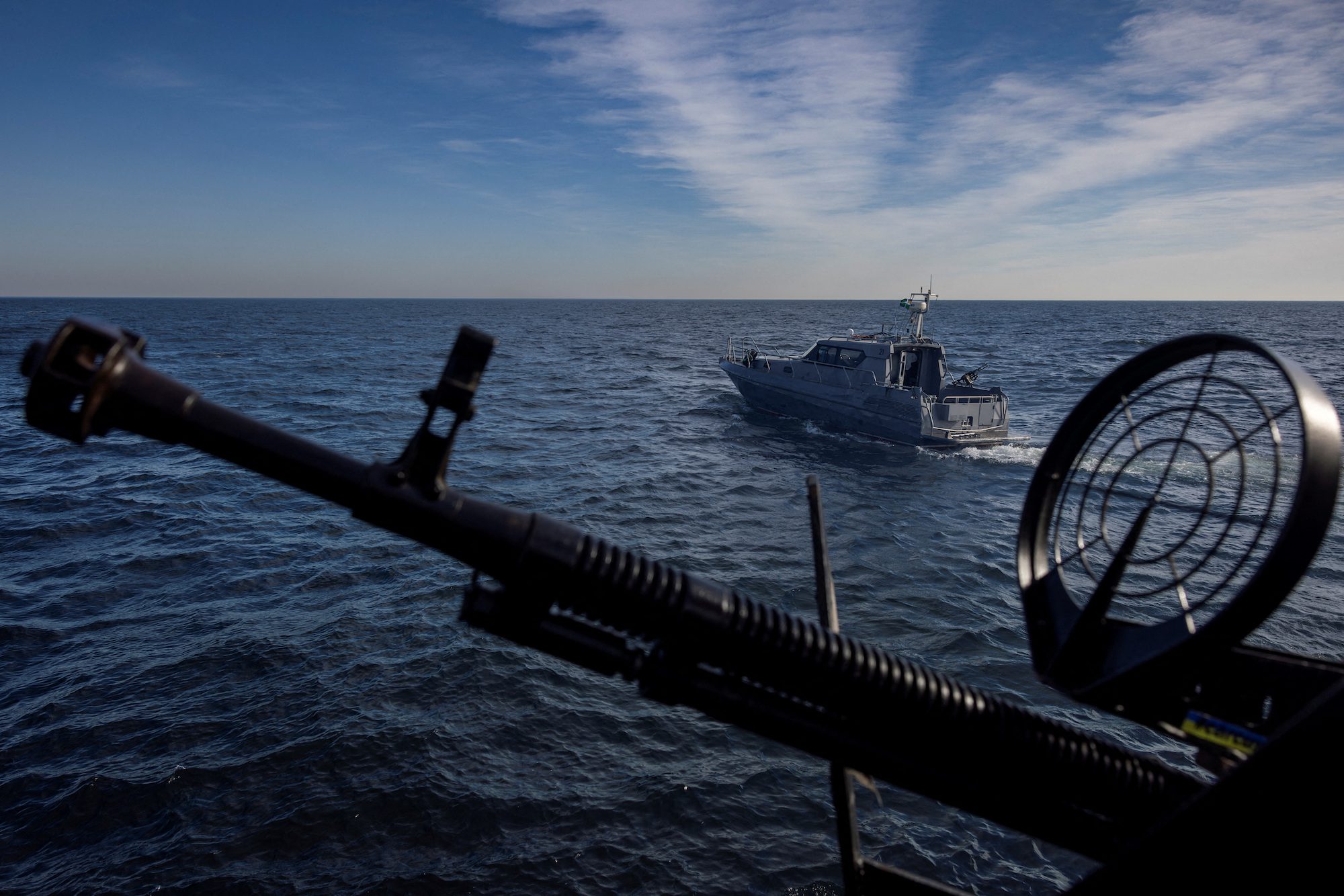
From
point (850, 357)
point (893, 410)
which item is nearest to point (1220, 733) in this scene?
point (893, 410)

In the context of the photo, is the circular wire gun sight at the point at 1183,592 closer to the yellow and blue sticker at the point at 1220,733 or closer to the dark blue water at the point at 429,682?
the yellow and blue sticker at the point at 1220,733

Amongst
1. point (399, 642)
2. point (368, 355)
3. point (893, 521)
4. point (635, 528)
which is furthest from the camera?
point (368, 355)

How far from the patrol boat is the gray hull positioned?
3 centimetres

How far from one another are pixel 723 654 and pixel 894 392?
2865 centimetres

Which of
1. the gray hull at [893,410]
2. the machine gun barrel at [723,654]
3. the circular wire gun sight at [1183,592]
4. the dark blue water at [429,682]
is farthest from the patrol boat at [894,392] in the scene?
the machine gun barrel at [723,654]

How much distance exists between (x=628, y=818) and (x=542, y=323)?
13097 cm

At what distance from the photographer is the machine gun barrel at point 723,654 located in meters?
2.21

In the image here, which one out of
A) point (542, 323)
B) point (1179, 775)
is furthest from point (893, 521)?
point (542, 323)

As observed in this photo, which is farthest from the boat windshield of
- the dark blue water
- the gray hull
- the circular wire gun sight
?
the circular wire gun sight

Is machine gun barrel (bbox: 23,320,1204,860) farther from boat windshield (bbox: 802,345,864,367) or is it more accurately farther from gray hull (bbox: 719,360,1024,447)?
boat windshield (bbox: 802,345,864,367)

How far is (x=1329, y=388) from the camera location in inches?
1613

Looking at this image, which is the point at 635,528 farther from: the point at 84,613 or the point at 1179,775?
the point at 1179,775

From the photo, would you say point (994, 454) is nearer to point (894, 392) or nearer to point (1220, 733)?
point (894, 392)

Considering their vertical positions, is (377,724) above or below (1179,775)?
below
